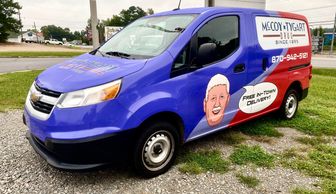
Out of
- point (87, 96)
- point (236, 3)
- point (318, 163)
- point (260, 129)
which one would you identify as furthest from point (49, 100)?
point (236, 3)

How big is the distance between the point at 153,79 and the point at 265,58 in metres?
2.13

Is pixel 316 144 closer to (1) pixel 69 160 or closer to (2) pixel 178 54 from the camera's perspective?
(2) pixel 178 54

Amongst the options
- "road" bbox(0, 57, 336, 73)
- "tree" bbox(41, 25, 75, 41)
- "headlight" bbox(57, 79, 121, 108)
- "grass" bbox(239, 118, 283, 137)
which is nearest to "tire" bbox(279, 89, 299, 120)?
"grass" bbox(239, 118, 283, 137)

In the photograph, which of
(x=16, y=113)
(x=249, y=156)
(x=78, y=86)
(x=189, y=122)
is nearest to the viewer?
(x=78, y=86)

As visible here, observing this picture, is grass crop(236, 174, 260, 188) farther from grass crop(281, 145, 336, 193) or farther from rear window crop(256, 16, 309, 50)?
rear window crop(256, 16, 309, 50)

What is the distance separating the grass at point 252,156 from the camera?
3717 mm

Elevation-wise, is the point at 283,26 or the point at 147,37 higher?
the point at 283,26

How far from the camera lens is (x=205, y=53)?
Answer: 3457 mm

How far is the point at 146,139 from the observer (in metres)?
3.12

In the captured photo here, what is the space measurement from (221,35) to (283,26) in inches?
61.9

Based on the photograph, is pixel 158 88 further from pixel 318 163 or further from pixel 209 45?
pixel 318 163

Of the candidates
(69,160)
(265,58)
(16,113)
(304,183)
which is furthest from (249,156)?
(16,113)

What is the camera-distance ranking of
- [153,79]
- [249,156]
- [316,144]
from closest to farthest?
[153,79], [249,156], [316,144]

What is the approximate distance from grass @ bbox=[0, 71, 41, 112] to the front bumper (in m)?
3.97
